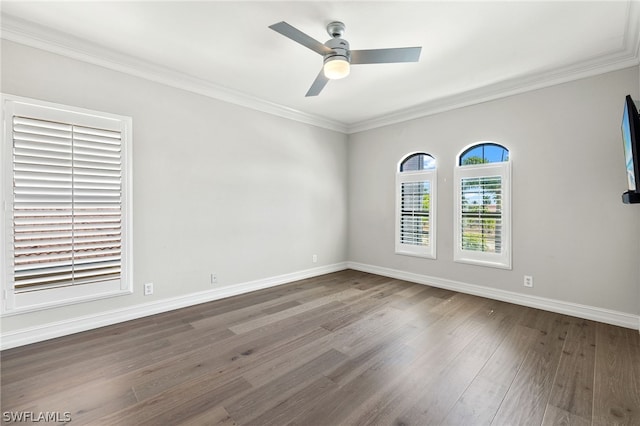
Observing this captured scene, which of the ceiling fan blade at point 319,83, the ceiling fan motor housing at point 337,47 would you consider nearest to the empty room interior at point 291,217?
the ceiling fan motor housing at point 337,47

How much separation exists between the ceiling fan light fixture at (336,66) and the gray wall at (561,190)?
2.50 m

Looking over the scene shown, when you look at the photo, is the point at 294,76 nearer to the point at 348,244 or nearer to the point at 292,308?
the point at 292,308

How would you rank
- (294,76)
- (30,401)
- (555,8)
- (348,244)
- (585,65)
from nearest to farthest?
(30,401) < (555,8) < (585,65) < (294,76) < (348,244)

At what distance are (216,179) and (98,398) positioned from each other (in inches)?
101

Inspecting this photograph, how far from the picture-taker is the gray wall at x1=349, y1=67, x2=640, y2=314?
303cm

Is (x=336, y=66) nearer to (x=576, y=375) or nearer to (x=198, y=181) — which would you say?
(x=198, y=181)

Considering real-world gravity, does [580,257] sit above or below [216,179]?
below

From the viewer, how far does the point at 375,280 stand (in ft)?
15.9

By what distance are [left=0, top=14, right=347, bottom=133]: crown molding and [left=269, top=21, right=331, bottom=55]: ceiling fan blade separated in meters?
1.90

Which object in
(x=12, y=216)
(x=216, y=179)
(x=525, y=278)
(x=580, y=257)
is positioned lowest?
(x=525, y=278)

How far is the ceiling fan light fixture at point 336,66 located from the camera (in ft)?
8.06

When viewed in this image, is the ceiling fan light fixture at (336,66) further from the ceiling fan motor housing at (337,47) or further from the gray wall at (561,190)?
the gray wall at (561,190)

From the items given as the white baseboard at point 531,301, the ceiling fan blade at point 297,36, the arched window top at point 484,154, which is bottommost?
the white baseboard at point 531,301

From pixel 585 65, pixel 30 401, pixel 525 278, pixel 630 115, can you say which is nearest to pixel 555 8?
pixel 630 115
